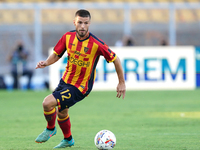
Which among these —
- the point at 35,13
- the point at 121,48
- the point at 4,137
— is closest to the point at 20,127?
the point at 4,137

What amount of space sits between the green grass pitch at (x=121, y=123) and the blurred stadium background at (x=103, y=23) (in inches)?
226

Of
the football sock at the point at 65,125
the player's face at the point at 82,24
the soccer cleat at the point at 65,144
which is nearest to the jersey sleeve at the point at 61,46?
the player's face at the point at 82,24

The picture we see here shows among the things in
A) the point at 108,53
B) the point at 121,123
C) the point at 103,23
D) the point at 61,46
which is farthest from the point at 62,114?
the point at 103,23

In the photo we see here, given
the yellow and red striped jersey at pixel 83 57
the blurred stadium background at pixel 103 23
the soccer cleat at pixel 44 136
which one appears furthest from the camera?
the blurred stadium background at pixel 103 23

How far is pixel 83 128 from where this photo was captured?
718cm

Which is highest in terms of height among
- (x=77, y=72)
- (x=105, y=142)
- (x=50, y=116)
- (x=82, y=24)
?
(x=82, y=24)

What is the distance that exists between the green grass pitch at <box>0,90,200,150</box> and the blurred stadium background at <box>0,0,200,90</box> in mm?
5731

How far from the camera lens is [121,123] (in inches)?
305

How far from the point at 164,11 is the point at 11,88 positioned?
741 cm

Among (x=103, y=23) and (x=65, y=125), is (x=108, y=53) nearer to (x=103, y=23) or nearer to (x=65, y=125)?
(x=65, y=125)

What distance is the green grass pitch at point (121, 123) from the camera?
221 inches

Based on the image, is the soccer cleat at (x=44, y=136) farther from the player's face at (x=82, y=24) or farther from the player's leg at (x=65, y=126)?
the player's face at (x=82, y=24)

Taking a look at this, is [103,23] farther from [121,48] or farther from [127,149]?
[127,149]

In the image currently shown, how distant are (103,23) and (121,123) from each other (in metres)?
12.1
